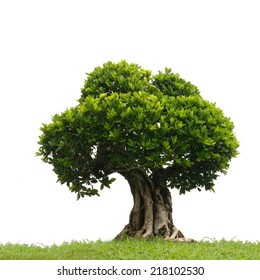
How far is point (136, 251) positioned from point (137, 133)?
6.41 ft

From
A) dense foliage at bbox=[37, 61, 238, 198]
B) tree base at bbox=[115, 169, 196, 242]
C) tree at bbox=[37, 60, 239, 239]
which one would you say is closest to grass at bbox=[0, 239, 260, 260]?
tree base at bbox=[115, 169, 196, 242]

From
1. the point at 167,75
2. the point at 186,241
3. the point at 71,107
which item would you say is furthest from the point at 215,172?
the point at 71,107

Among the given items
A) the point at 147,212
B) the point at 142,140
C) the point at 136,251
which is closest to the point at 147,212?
the point at 147,212

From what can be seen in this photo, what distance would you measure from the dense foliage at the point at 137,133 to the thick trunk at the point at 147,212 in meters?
0.28

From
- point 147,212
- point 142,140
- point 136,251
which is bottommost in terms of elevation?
point 136,251

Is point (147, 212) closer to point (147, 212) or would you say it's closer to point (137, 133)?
point (147, 212)

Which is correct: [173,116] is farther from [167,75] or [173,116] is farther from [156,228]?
[156,228]

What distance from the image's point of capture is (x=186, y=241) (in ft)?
33.7

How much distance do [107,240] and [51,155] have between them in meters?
1.93

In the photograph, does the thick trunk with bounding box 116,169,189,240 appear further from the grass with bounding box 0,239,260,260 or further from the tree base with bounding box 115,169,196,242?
the grass with bounding box 0,239,260,260

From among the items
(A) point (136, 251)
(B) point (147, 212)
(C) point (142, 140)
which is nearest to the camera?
(A) point (136, 251)

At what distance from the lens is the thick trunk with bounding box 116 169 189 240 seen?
34.3 feet

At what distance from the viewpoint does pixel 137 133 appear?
9.57 meters

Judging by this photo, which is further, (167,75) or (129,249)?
(167,75)
